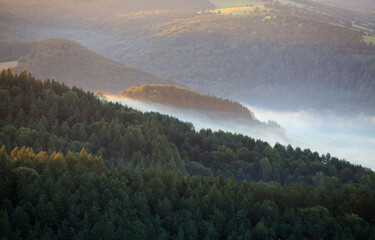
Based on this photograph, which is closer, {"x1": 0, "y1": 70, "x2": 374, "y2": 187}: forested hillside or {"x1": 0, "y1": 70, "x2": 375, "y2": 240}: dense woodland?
{"x1": 0, "y1": 70, "x2": 375, "y2": 240}: dense woodland

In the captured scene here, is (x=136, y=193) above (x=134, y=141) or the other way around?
the other way around

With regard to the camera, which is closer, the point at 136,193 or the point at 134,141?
the point at 136,193

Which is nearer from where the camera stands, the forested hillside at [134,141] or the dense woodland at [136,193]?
the dense woodland at [136,193]

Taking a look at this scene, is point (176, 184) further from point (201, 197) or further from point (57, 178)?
point (57, 178)

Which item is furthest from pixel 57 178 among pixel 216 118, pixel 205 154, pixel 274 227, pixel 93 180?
pixel 216 118
